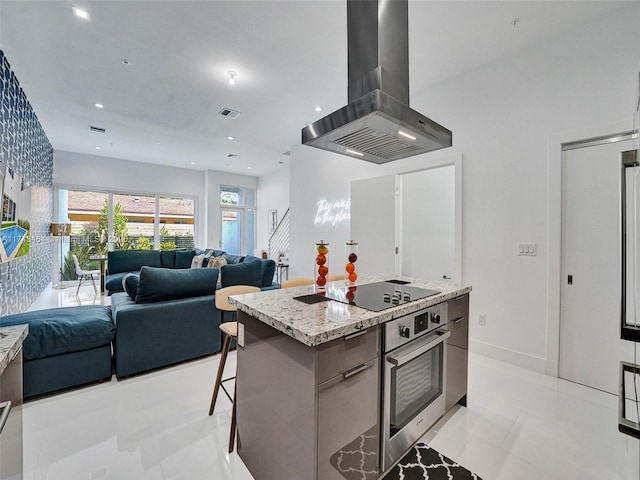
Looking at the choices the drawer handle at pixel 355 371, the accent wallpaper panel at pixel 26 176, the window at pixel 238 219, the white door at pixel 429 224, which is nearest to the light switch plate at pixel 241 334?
the drawer handle at pixel 355 371

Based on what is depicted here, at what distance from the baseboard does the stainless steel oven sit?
4.62 feet

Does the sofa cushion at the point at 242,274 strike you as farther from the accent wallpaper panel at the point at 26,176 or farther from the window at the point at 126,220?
the window at the point at 126,220

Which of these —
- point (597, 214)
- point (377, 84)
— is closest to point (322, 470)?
point (377, 84)

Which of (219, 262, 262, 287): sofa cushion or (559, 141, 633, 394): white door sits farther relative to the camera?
(219, 262, 262, 287): sofa cushion

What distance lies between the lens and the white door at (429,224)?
4465 millimetres

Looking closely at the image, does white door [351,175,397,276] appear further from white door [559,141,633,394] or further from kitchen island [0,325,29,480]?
kitchen island [0,325,29,480]

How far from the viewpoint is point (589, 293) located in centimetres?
247

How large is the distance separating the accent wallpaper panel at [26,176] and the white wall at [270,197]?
16.4 ft

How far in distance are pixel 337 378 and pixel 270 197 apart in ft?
26.7

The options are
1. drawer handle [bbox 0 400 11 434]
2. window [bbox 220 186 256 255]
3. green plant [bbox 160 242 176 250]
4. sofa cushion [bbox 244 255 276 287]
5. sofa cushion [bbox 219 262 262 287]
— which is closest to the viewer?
drawer handle [bbox 0 400 11 434]

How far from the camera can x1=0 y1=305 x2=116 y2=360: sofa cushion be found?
2.15m

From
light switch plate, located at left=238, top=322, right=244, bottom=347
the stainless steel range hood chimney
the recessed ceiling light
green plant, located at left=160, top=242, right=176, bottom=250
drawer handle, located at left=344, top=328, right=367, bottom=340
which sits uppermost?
the recessed ceiling light

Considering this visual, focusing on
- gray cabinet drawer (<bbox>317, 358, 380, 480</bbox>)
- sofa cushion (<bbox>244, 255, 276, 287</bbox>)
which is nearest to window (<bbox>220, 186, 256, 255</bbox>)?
sofa cushion (<bbox>244, 255, 276, 287</bbox>)

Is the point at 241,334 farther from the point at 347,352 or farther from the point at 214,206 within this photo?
the point at 214,206
